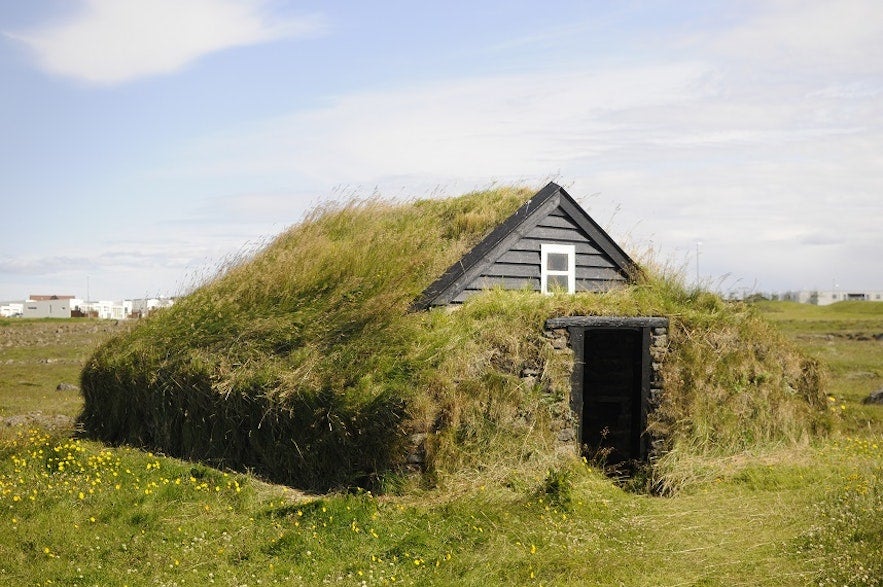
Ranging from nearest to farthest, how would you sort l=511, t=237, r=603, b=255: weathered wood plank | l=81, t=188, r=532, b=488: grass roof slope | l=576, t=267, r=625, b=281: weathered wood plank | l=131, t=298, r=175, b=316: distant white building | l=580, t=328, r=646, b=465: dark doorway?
l=81, t=188, r=532, b=488: grass roof slope < l=580, t=328, r=646, b=465: dark doorway < l=511, t=237, r=603, b=255: weathered wood plank < l=576, t=267, r=625, b=281: weathered wood plank < l=131, t=298, r=175, b=316: distant white building

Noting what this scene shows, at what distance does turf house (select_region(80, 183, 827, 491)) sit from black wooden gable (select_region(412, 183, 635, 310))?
0.04 metres

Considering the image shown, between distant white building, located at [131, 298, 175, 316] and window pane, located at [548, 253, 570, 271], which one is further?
distant white building, located at [131, 298, 175, 316]

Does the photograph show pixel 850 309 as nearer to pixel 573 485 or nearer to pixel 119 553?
pixel 573 485

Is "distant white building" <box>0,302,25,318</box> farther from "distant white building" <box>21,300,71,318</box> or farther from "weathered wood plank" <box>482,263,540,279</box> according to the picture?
"weathered wood plank" <box>482,263,540,279</box>

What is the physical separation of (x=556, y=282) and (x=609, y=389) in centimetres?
240

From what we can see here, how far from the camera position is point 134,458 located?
47.0 feet

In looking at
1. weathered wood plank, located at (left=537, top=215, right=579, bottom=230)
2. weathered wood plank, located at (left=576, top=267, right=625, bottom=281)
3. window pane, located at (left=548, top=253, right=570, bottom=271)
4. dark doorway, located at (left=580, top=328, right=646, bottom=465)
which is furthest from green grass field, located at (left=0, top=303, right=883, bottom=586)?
weathered wood plank, located at (left=537, top=215, right=579, bottom=230)

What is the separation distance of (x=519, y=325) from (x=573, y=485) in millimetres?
2842

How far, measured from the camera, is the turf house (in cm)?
1298

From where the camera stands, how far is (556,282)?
16.9 meters

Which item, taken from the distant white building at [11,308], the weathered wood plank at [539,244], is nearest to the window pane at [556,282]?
the weathered wood plank at [539,244]

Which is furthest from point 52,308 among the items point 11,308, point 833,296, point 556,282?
point 833,296

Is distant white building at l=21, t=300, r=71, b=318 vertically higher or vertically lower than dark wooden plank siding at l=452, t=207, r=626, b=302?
lower

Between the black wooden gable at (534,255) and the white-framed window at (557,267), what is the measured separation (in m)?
0.06
